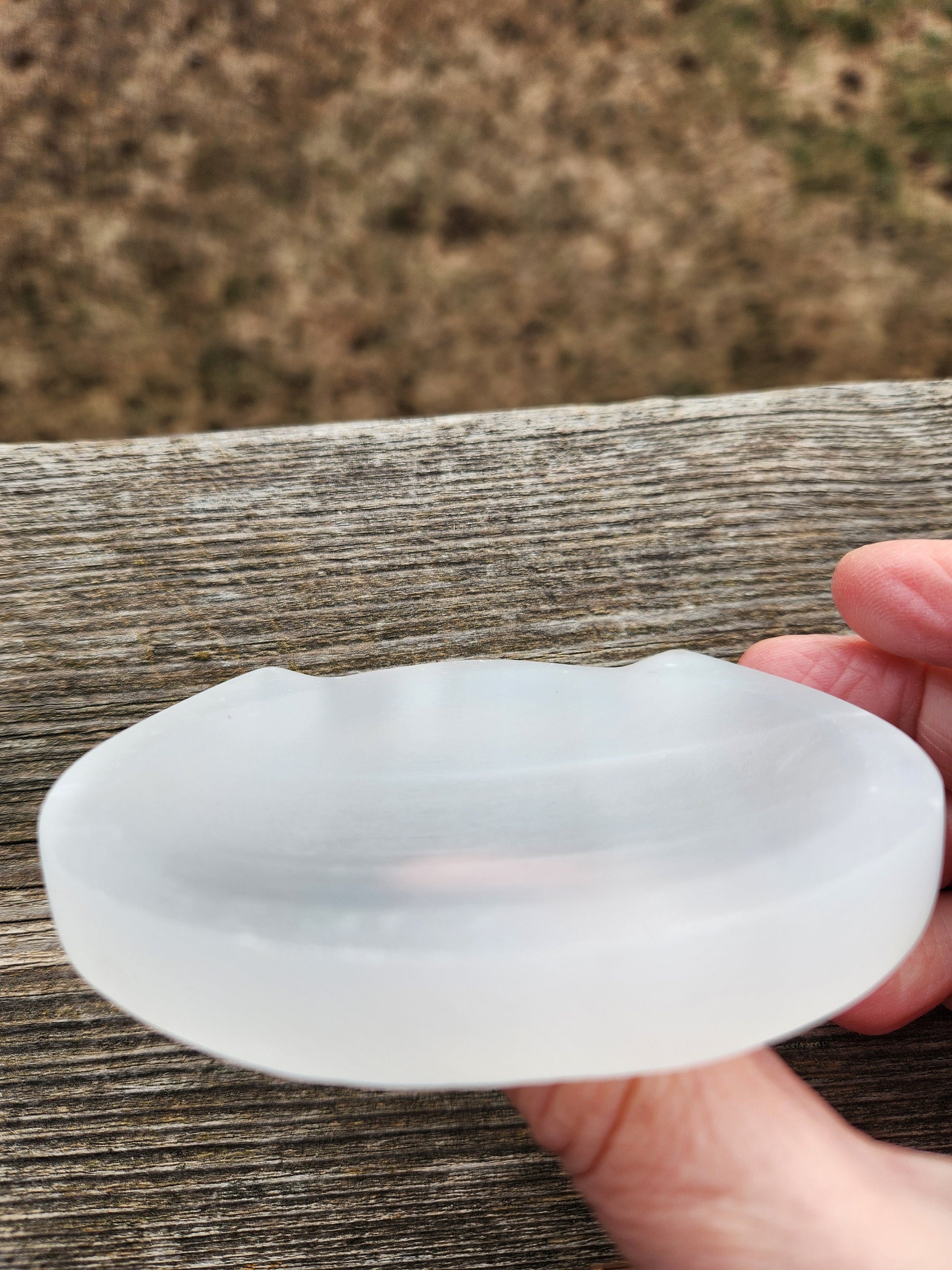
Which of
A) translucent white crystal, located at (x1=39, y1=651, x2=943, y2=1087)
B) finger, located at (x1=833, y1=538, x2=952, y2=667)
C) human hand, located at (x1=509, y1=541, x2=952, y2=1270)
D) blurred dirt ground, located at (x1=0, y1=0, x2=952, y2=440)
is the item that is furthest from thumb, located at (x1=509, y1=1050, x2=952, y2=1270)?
blurred dirt ground, located at (x1=0, y1=0, x2=952, y2=440)

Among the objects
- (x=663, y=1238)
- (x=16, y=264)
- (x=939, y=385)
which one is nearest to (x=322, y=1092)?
(x=663, y=1238)

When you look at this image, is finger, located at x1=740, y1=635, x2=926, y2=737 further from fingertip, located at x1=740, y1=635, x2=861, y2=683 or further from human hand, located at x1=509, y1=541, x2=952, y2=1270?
human hand, located at x1=509, y1=541, x2=952, y2=1270

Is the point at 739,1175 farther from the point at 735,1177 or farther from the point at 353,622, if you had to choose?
the point at 353,622

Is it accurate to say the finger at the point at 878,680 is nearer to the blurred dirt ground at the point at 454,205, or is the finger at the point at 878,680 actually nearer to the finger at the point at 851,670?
Answer: the finger at the point at 851,670

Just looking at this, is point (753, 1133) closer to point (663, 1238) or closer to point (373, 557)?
point (663, 1238)

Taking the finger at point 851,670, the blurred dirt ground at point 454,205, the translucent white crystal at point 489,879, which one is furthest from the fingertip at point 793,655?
the blurred dirt ground at point 454,205

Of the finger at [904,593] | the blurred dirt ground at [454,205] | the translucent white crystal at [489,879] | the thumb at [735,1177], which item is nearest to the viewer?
the translucent white crystal at [489,879]
